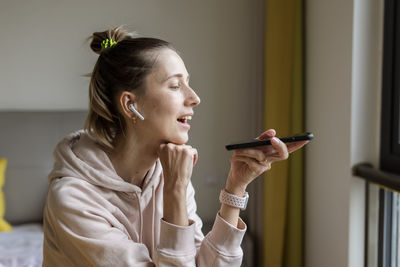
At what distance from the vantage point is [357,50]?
6.66ft

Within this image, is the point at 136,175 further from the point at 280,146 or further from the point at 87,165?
the point at 280,146

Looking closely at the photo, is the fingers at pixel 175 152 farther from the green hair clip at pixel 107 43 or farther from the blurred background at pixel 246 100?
the blurred background at pixel 246 100

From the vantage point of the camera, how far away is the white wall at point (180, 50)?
113 inches

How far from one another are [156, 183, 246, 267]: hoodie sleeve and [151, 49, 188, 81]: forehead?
1.21 ft

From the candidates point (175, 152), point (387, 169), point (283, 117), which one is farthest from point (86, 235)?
point (283, 117)

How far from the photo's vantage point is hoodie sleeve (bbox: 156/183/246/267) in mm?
982

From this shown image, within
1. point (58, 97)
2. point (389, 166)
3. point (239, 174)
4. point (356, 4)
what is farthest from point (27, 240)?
point (356, 4)

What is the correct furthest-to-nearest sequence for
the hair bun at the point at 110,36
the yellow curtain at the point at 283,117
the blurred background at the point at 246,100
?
the yellow curtain at the point at 283,117 < the blurred background at the point at 246,100 < the hair bun at the point at 110,36

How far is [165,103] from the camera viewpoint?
43.1 inches

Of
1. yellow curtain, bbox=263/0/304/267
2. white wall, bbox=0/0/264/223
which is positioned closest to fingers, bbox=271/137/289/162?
yellow curtain, bbox=263/0/304/267

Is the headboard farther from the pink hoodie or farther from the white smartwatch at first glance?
the white smartwatch

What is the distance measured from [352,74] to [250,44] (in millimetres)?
1109

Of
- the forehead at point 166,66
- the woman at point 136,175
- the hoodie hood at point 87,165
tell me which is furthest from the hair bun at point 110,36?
the hoodie hood at point 87,165

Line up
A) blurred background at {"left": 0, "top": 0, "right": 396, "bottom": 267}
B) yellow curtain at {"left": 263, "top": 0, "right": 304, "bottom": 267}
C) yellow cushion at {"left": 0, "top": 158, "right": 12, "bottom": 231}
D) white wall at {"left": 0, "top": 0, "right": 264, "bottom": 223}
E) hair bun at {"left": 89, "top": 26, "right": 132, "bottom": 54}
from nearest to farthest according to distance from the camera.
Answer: hair bun at {"left": 89, "top": 26, "right": 132, "bottom": 54}, blurred background at {"left": 0, "top": 0, "right": 396, "bottom": 267}, yellow cushion at {"left": 0, "top": 158, "right": 12, "bottom": 231}, yellow curtain at {"left": 263, "top": 0, "right": 304, "bottom": 267}, white wall at {"left": 0, "top": 0, "right": 264, "bottom": 223}
